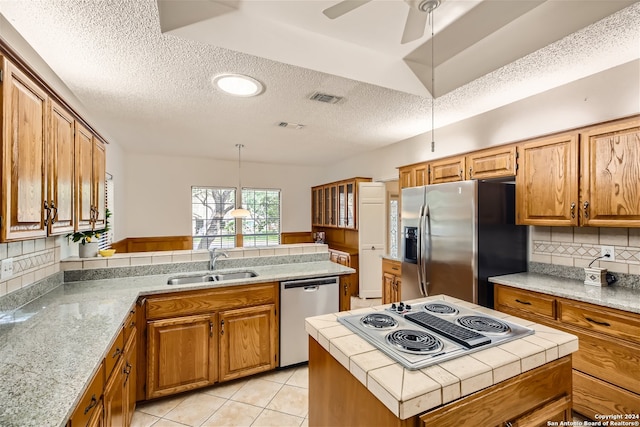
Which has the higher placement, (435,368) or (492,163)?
(492,163)

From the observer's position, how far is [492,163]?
280 cm

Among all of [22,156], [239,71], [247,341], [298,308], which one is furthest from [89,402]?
[239,71]

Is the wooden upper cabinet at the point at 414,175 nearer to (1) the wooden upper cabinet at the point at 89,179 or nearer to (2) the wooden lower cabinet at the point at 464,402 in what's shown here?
(2) the wooden lower cabinet at the point at 464,402

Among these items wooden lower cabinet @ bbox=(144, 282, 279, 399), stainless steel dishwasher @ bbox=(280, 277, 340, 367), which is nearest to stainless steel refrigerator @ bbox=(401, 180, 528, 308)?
stainless steel dishwasher @ bbox=(280, 277, 340, 367)

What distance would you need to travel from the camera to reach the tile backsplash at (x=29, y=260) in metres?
1.60

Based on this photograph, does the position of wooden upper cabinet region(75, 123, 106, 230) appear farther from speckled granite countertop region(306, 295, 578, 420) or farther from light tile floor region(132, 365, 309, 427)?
speckled granite countertop region(306, 295, 578, 420)

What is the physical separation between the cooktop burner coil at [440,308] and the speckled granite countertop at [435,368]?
352mm

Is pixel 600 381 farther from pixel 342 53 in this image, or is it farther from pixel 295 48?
pixel 295 48

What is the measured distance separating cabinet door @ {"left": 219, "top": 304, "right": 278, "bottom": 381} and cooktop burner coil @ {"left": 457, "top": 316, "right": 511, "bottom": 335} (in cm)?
160

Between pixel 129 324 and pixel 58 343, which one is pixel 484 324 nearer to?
pixel 58 343

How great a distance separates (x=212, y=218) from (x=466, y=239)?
4787mm

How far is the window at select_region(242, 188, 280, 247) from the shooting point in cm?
612

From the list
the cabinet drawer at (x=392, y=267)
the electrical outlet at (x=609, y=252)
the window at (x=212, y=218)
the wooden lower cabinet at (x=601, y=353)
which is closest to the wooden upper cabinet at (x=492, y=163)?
the electrical outlet at (x=609, y=252)

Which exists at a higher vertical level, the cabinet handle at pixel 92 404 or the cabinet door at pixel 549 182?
the cabinet door at pixel 549 182
